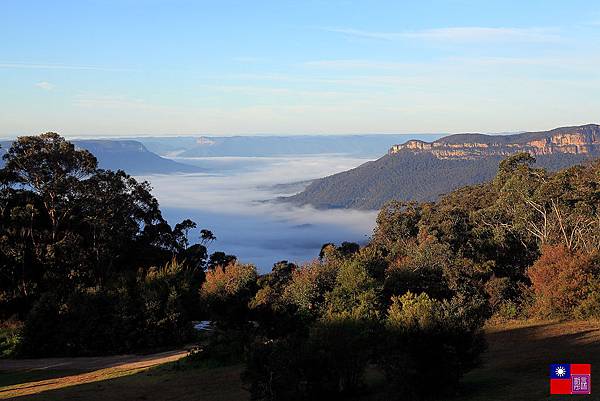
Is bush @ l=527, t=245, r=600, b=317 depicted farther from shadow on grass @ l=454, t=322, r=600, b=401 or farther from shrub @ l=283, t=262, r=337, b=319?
shrub @ l=283, t=262, r=337, b=319

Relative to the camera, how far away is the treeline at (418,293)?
18000mm

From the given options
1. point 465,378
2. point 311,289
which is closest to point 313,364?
point 465,378

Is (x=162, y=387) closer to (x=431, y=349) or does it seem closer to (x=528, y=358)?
(x=431, y=349)

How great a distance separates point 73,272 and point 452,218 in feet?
95.5

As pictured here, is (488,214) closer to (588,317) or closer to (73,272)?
(588,317)

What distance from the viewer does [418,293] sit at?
114 feet

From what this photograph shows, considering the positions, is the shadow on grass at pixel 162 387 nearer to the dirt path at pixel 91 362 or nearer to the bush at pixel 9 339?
the dirt path at pixel 91 362

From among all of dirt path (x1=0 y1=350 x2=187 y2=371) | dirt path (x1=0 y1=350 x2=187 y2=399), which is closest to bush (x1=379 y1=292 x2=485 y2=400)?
dirt path (x1=0 y1=350 x2=187 y2=399)

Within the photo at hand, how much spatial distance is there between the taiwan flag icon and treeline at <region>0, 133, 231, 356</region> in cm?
→ 2435

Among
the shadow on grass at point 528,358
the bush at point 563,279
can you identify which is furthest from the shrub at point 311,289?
the bush at point 563,279

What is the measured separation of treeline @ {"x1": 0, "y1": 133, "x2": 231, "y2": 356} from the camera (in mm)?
36875

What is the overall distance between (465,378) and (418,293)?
14641 millimetres

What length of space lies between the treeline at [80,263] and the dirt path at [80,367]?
175 cm

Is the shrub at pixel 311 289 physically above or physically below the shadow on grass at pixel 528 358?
above
